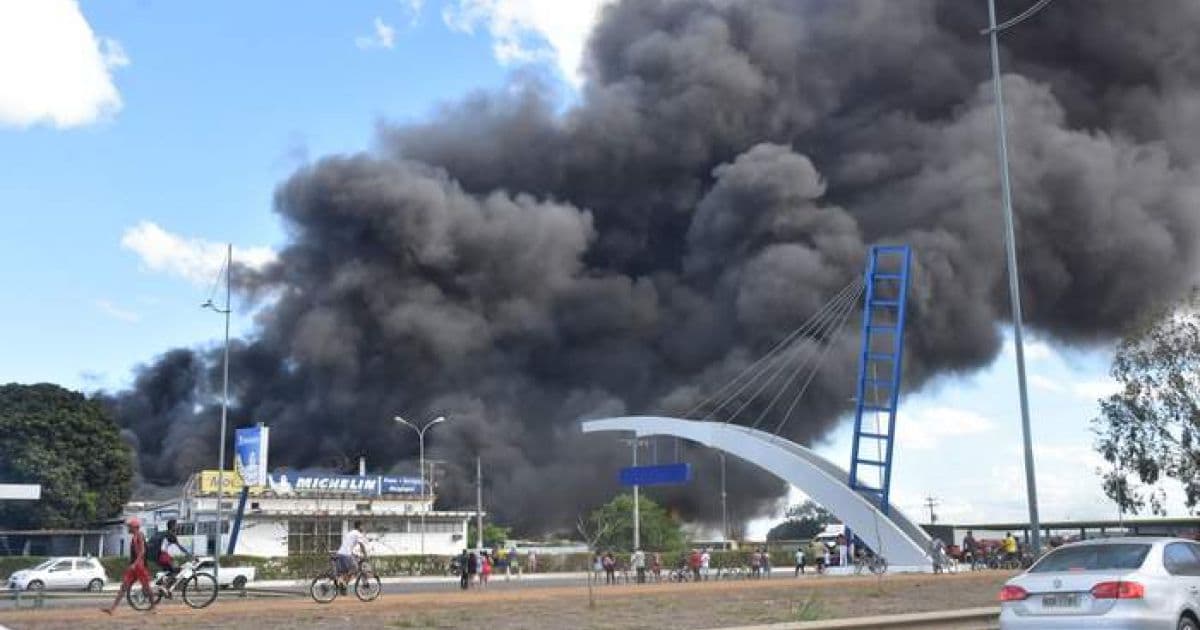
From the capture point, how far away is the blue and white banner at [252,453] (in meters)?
59.4

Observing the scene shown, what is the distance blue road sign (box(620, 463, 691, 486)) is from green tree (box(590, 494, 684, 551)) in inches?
1337

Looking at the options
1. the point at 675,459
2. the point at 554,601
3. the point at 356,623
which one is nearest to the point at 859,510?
the point at 675,459

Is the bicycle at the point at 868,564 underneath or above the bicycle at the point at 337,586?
underneath

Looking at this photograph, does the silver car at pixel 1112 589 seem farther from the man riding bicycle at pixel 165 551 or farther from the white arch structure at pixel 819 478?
the white arch structure at pixel 819 478

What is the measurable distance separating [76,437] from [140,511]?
288 inches

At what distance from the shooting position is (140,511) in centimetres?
8038

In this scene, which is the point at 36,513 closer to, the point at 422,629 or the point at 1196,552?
the point at 422,629

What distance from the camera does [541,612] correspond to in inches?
745

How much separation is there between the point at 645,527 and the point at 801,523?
2546 inches

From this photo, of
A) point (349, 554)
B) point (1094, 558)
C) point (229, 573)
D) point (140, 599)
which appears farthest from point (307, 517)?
point (1094, 558)

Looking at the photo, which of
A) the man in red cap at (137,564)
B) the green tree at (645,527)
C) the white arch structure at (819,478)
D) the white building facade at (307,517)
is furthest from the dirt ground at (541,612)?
the green tree at (645,527)

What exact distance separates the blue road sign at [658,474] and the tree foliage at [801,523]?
93.1 m

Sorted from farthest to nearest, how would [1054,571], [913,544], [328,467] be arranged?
[328,467], [913,544], [1054,571]

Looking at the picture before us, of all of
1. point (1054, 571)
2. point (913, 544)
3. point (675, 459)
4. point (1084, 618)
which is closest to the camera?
point (1084, 618)
